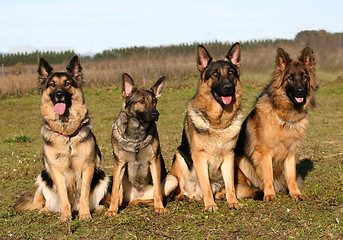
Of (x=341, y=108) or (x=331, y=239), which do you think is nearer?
(x=331, y=239)

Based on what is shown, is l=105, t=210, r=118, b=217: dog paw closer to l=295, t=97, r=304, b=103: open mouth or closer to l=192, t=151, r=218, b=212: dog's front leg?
l=192, t=151, r=218, b=212: dog's front leg

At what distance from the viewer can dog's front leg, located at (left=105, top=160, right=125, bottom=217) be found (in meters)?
5.24

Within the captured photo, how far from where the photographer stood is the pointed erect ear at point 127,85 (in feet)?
18.4

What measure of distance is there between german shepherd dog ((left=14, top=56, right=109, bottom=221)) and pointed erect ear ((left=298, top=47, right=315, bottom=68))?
3.58m

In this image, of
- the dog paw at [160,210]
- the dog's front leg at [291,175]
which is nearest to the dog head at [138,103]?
the dog paw at [160,210]

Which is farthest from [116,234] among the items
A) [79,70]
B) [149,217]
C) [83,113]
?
[79,70]

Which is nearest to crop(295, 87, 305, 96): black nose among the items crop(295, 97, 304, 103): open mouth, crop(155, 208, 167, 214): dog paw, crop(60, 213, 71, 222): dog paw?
crop(295, 97, 304, 103): open mouth

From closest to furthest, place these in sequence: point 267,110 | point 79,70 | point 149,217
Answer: point 149,217 < point 79,70 < point 267,110

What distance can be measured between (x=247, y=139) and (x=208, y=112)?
963 mm

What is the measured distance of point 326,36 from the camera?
25.6 meters

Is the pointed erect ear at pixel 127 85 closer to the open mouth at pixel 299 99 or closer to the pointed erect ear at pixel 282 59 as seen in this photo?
the pointed erect ear at pixel 282 59

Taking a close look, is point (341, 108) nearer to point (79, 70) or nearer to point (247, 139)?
point (247, 139)

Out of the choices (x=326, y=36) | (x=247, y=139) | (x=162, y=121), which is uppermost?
(x=326, y=36)

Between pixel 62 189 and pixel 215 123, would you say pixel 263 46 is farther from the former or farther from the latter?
pixel 62 189
